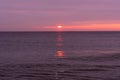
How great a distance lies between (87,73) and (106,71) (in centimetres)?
236

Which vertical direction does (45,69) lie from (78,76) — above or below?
above

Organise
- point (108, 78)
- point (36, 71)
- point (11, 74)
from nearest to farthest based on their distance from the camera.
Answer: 1. point (108, 78)
2. point (11, 74)
3. point (36, 71)

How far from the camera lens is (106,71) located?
33.3m

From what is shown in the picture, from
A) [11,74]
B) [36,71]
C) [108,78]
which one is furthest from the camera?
[36,71]

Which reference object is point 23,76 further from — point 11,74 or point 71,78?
point 71,78

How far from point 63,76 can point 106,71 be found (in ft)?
18.1

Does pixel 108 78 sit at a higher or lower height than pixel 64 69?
lower

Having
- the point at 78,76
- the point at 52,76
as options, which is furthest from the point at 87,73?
the point at 52,76

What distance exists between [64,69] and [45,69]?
2.14 metres

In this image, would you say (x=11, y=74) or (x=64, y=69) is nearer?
(x=11, y=74)

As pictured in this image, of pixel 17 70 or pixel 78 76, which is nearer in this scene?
pixel 78 76

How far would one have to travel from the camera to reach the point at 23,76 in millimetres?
30469

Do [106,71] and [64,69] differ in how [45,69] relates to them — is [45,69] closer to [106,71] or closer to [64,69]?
[64,69]

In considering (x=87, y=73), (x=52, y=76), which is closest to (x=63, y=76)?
(x=52, y=76)
